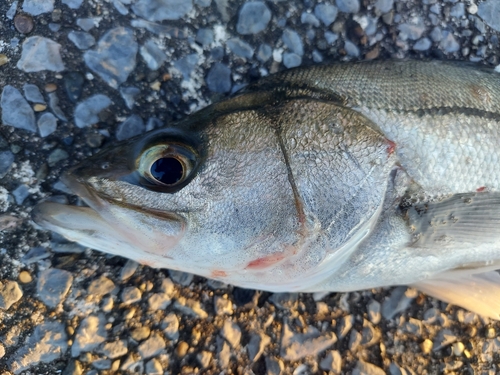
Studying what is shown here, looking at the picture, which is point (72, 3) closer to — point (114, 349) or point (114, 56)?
point (114, 56)

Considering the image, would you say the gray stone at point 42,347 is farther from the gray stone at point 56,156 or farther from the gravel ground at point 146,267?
the gray stone at point 56,156

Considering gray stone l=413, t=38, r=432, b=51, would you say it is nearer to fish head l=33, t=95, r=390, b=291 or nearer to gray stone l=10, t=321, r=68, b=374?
fish head l=33, t=95, r=390, b=291

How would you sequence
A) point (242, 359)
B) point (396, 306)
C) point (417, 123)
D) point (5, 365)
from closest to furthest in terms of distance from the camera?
point (417, 123) → point (5, 365) → point (242, 359) → point (396, 306)

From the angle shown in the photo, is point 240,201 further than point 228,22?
No

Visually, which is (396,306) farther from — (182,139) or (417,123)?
(182,139)

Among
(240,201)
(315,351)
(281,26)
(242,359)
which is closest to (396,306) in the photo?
(315,351)

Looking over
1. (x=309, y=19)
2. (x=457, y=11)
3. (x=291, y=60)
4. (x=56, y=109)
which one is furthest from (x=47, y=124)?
(x=457, y=11)

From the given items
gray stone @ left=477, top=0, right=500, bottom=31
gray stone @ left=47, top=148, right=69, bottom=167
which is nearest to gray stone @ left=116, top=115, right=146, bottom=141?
gray stone @ left=47, top=148, right=69, bottom=167
